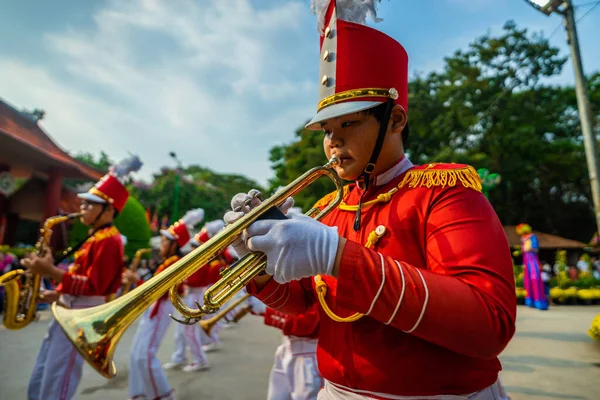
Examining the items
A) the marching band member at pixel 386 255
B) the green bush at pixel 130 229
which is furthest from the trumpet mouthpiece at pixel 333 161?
the green bush at pixel 130 229

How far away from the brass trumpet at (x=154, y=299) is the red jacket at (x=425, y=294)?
0.36 m

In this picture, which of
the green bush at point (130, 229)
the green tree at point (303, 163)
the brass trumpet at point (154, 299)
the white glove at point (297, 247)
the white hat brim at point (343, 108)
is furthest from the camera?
the green tree at point (303, 163)

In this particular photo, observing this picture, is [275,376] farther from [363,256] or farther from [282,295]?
[363,256]

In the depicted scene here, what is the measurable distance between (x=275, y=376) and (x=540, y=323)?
28.3 feet

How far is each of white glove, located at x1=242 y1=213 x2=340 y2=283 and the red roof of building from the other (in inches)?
526

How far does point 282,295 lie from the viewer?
1.81m

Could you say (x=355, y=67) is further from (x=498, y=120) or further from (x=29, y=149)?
(x=498, y=120)

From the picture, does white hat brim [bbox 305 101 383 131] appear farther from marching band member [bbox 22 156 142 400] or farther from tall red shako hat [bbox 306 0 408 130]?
marching band member [bbox 22 156 142 400]

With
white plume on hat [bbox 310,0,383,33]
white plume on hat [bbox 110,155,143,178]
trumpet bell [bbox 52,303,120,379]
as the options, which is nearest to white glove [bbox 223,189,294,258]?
trumpet bell [bbox 52,303,120,379]

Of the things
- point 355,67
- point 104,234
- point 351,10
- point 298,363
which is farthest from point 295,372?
point 351,10

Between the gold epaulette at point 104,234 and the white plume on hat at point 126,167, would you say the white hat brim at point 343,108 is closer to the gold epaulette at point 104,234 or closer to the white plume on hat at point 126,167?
the gold epaulette at point 104,234

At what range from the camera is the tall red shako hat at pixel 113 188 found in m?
4.46

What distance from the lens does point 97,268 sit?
12.9ft

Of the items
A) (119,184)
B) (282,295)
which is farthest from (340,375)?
(119,184)
